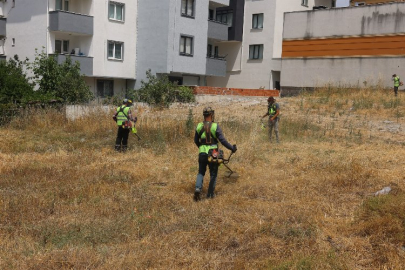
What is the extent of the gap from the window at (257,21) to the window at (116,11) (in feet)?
35.8

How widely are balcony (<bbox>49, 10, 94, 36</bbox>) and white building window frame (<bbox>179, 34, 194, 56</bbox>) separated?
608 cm

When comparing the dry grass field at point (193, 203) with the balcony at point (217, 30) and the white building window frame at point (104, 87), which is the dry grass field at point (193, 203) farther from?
the balcony at point (217, 30)

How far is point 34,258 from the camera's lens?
5.51 metres

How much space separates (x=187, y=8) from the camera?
31516 millimetres

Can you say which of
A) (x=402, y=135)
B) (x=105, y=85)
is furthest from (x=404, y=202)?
(x=105, y=85)

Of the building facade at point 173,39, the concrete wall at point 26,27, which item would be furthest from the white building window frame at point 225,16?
the concrete wall at point 26,27

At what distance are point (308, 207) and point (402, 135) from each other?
9.73 meters

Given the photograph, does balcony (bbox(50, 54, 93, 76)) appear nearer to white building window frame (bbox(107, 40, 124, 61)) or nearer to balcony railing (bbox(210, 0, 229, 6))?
white building window frame (bbox(107, 40, 124, 61))

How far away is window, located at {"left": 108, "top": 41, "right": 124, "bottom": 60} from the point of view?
29797 millimetres

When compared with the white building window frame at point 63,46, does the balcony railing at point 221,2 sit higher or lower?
higher

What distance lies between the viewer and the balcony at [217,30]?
3369cm

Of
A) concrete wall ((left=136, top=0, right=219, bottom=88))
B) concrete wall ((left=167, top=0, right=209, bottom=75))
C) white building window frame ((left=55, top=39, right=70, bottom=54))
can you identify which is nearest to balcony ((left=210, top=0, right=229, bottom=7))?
concrete wall ((left=167, top=0, right=209, bottom=75))

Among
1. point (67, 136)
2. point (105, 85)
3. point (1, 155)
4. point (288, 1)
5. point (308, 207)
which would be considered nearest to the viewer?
point (308, 207)

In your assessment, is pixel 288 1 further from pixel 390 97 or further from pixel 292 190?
pixel 292 190
